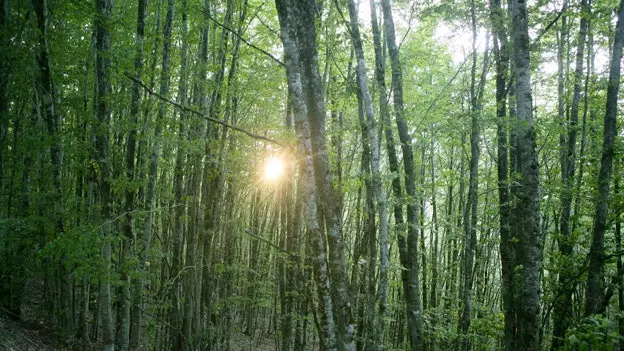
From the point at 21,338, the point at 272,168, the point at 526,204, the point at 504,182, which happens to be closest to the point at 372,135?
the point at 504,182

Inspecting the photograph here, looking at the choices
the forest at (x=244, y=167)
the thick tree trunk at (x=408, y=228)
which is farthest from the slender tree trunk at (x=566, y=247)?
the thick tree trunk at (x=408, y=228)

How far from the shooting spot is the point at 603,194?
6469mm

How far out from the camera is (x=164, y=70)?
7.00 metres

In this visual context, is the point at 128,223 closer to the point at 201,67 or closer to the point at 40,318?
the point at 201,67

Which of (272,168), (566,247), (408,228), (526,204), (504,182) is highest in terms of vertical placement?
(272,168)

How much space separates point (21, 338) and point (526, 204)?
870 centimetres

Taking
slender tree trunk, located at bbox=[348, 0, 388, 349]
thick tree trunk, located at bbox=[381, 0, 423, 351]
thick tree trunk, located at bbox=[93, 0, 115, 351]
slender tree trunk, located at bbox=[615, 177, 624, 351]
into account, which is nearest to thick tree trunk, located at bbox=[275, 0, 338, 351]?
slender tree trunk, located at bbox=[348, 0, 388, 349]

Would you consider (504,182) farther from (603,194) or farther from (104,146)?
(104,146)

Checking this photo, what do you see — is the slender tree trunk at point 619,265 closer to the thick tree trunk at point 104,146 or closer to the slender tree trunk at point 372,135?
the slender tree trunk at point 372,135

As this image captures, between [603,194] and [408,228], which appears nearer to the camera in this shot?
[603,194]

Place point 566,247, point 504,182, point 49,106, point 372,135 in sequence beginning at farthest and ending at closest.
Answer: point 566,247 → point 372,135 → point 504,182 → point 49,106

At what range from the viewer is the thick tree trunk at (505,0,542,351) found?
18.2 ft

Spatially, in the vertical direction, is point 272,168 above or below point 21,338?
above

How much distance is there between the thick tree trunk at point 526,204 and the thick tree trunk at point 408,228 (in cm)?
204
